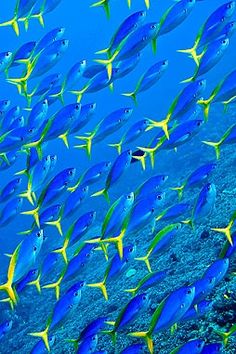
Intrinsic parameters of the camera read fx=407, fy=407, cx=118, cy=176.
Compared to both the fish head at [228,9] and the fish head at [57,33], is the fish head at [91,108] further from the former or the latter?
the fish head at [228,9]

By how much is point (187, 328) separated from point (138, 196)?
147 cm

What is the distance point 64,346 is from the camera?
5.45m

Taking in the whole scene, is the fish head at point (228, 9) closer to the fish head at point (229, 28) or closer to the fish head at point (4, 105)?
the fish head at point (229, 28)

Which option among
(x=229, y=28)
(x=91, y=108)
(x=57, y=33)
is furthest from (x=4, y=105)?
(x=229, y=28)

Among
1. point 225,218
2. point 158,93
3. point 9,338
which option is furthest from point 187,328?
point 158,93

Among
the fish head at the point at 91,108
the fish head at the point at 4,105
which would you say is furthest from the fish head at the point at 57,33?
the fish head at the point at 4,105

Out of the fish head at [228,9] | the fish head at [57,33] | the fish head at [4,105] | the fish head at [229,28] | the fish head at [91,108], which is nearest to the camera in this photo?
the fish head at [228,9]

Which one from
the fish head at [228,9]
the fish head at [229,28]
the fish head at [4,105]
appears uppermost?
the fish head at [228,9]

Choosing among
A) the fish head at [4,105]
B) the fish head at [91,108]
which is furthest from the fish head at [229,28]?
the fish head at [4,105]

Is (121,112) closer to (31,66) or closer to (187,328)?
(31,66)

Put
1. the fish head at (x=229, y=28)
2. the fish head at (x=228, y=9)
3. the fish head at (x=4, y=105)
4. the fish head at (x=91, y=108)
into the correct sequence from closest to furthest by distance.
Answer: the fish head at (x=228, y=9) < the fish head at (x=229, y=28) < the fish head at (x=91, y=108) < the fish head at (x=4, y=105)

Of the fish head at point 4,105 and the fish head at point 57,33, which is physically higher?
the fish head at point 57,33

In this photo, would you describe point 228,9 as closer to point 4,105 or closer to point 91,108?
point 91,108

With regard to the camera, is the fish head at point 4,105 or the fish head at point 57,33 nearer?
the fish head at point 57,33
